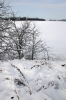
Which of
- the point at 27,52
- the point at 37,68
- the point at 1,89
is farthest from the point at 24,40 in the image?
the point at 1,89

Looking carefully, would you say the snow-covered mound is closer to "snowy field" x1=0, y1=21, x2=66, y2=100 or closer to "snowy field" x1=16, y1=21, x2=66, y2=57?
"snowy field" x1=0, y1=21, x2=66, y2=100

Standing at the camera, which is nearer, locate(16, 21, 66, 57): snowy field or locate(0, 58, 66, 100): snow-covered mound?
locate(0, 58, 66, 100): snow-covered mound

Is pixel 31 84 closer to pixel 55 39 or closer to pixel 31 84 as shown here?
pixel 31 84

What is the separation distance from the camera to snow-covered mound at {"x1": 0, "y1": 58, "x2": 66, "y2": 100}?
6.63ft

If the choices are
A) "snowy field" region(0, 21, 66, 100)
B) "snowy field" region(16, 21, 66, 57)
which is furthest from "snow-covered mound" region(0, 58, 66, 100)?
"snowy field" region(16, 21, 66, 57)

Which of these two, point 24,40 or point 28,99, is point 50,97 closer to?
point 28,99

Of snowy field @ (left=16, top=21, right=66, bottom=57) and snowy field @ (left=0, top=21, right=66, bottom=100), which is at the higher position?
snowy field @ (left=0, top=21, right=66, bottom=100)

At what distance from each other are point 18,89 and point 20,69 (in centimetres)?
85

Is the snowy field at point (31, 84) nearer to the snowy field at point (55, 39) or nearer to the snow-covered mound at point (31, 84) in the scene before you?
the snow-covered mound at point (31, 84)

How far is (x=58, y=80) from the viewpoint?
8.41 ft

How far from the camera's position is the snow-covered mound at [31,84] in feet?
6.63

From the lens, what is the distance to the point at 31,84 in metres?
2.39

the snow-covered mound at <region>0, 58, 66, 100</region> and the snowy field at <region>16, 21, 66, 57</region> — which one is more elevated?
the snow-covered mound at <region>0, 58, 66, 100</region>

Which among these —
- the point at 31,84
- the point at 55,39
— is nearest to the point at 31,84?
the point at 31,84
